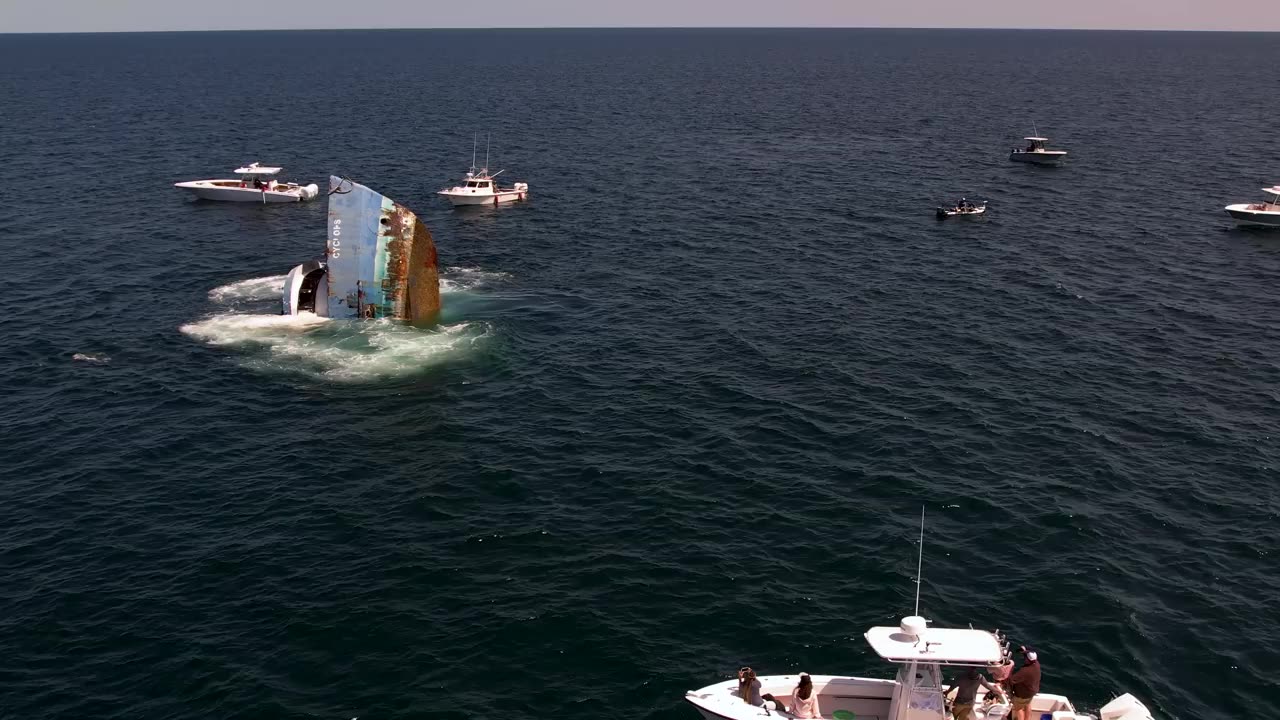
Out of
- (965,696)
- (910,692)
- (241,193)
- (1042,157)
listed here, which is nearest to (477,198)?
(241,193)

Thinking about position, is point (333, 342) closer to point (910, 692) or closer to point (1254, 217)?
point (910, 692)

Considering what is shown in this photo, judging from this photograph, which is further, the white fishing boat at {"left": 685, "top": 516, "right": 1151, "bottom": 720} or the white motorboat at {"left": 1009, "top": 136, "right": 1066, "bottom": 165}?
the white motorboat at {"left": 1009, "top": 136, "right": 1066, "bottom": 165}

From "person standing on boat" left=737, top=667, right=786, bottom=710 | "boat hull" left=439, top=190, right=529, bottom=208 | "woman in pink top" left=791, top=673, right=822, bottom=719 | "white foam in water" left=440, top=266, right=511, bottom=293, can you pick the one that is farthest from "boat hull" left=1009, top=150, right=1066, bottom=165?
"person standing on boat" left=737, top=667, right=786, bottom=710

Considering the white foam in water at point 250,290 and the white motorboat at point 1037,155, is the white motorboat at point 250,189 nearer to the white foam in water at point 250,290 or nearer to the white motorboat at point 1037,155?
the white foam in water at point 250,290

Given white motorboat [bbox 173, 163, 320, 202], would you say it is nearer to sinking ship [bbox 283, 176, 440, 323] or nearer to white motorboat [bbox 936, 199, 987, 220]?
sinking ship [bbox 283, 176, 440, 323]

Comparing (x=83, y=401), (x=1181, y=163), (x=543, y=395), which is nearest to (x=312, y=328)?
(x=83, y=401)

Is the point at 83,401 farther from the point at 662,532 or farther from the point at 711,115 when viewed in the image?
the point at 711,115

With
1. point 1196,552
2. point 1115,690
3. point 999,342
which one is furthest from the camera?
point 999,342
